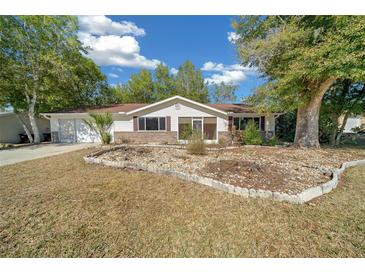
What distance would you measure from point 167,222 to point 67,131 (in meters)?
14.5

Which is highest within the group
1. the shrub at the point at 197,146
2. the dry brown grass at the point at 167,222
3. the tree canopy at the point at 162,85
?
the tree canopy at the point at 162,85

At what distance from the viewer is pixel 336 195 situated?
4.11 metres

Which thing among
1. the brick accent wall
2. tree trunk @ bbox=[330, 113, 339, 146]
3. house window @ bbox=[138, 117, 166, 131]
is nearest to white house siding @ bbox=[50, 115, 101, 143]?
the brick accent wall

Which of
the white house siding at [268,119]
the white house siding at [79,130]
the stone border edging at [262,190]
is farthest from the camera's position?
the white house siding at [79,130]

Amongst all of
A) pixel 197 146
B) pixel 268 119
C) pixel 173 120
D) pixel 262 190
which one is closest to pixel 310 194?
pixel 262 190

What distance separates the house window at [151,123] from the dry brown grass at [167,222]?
856cm

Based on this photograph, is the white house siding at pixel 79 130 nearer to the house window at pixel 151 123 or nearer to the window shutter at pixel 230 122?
the house window at pixel 151 123

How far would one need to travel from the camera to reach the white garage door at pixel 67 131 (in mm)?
13875

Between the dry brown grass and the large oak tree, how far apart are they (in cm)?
564

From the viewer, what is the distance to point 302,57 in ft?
26.1

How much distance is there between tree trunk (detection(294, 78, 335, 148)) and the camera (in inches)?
380

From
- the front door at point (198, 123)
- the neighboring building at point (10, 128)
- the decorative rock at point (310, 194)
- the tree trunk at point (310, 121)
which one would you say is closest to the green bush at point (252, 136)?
the tree trunk at point (310, 121)

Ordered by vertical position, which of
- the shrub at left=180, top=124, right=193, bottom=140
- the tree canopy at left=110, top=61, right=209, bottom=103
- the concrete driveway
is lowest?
the concrete driveway

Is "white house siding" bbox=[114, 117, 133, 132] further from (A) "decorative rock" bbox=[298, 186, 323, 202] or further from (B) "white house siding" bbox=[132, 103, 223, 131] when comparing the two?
(A) "decorative rock" bbox=[298, 186, 323, 202]
